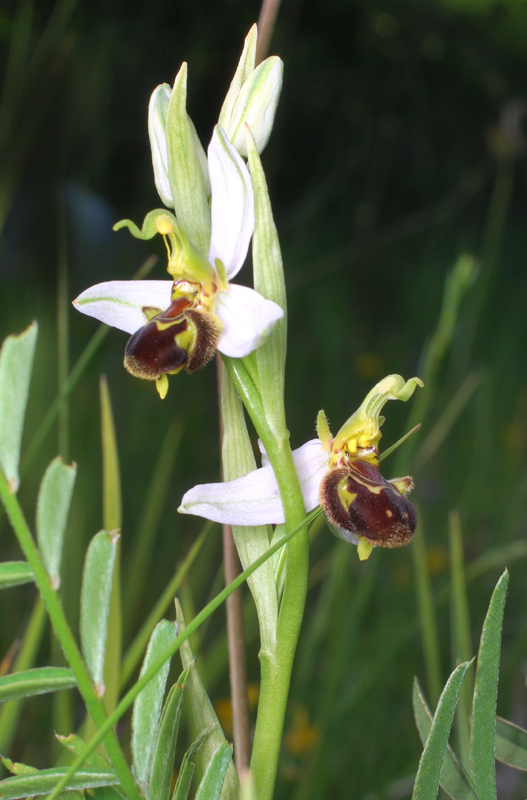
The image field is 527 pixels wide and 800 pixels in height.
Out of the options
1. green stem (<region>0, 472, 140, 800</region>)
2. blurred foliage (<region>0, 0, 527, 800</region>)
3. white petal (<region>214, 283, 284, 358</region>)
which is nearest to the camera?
green stem (<region>0, 472, 140, 800</region>)

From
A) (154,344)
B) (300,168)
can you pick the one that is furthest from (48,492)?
(300,168)

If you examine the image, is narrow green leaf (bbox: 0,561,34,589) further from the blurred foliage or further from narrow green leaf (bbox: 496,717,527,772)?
the blurred foliage

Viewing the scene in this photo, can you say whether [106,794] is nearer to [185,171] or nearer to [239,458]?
[239,458]

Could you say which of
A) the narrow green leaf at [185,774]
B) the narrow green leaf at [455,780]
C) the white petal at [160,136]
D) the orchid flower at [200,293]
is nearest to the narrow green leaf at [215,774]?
the narrow green leaf at [185,774]

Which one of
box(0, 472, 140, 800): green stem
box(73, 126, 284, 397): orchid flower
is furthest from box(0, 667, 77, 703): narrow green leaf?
box(73, 126, 284, 397): orchid flower

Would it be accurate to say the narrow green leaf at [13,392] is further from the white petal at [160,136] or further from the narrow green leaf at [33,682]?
the white petal at [160,136]

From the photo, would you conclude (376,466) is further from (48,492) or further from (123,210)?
(123,210)
